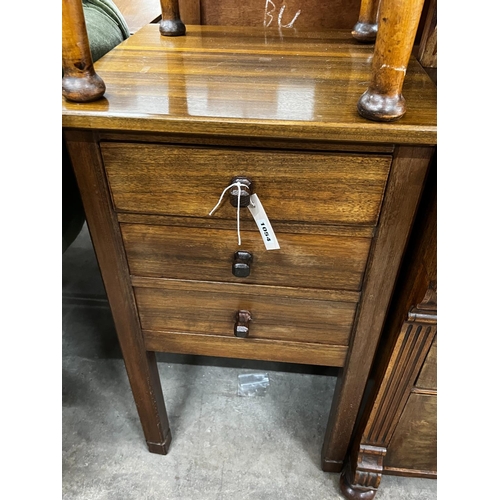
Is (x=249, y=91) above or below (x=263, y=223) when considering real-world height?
above

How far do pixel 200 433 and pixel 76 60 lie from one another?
0.80m

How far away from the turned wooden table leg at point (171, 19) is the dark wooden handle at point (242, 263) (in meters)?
0.44

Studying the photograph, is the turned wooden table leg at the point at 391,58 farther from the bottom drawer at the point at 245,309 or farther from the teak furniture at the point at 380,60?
the bottom drawer at the point at 245,309

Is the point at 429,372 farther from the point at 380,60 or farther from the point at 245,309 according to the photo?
the point at 380,60

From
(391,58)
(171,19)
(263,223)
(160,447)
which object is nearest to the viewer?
(391,58)

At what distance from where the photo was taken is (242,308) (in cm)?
69

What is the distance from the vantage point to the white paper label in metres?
0.55

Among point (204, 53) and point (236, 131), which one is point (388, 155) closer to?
point (236, 131)

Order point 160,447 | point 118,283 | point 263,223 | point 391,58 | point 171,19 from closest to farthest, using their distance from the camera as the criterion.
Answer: point 391,58, point 263,223, point 118,283, point 171,19, point 160,447

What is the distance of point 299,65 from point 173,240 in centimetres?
32

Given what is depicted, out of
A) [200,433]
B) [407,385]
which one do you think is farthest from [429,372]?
[200,433]

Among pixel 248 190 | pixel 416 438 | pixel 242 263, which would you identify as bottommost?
pixel 416 438

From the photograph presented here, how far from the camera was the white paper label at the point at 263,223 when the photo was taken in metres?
0.55

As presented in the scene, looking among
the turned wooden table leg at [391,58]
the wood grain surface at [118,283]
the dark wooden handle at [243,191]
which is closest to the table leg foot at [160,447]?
the wood grain surface at [118,283]
